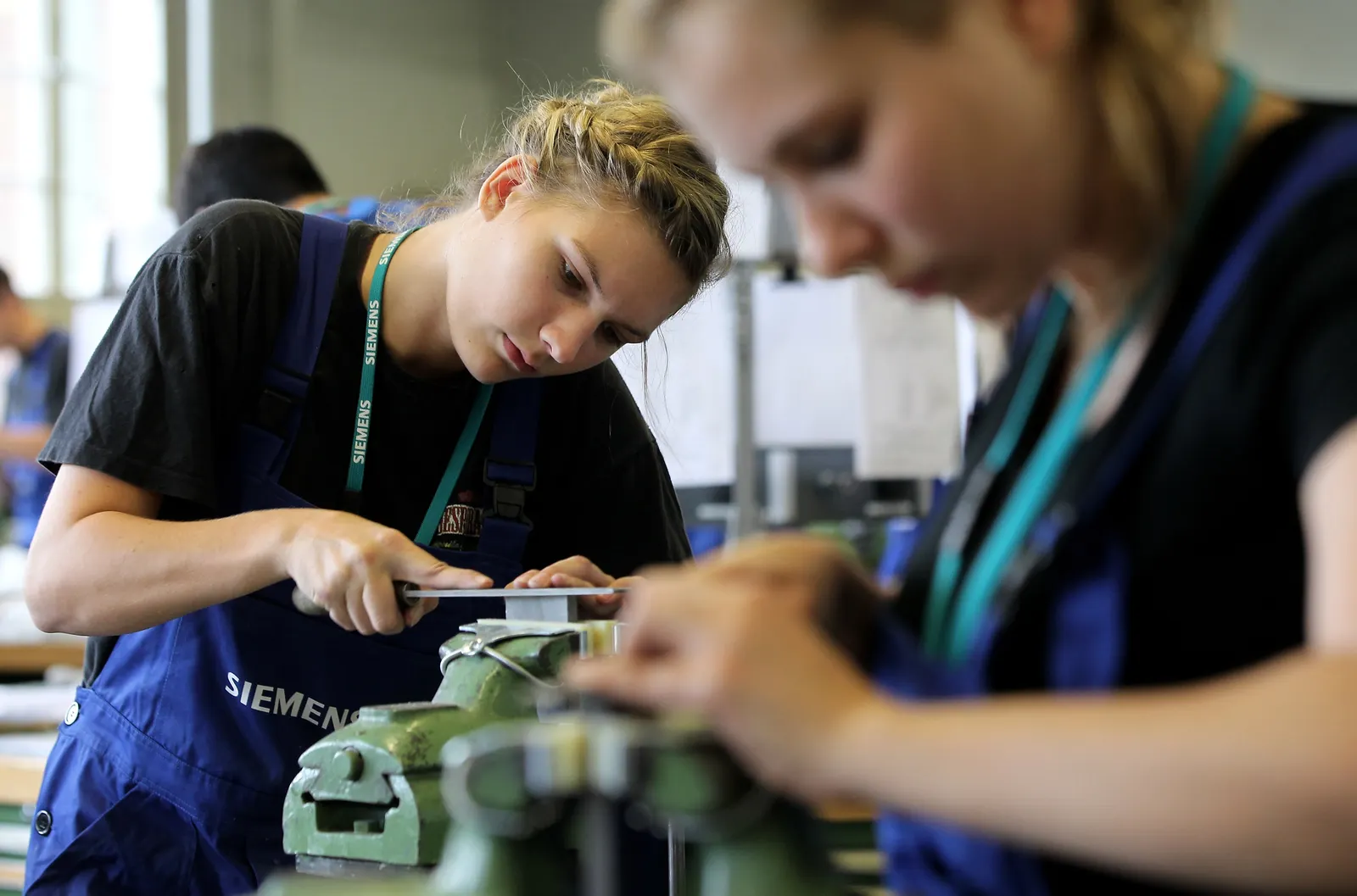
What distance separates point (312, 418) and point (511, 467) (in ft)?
0.78

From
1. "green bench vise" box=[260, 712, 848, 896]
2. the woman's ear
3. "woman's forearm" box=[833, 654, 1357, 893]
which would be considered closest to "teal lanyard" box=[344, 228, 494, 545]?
the woman's ear

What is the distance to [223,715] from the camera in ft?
4.66

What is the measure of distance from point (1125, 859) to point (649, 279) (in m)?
1.03

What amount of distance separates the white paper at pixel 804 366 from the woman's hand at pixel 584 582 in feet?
6.92

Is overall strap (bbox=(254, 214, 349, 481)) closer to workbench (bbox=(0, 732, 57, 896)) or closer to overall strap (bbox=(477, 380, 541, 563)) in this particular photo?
overall strap (bbox=(477, 380, 541, 563))

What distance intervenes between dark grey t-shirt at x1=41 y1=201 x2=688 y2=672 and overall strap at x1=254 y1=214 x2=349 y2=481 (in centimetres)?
1

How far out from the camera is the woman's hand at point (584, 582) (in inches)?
54.5

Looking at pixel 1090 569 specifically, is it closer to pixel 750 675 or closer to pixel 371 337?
pixel 750 675

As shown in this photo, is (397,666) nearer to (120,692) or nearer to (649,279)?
(120,692)

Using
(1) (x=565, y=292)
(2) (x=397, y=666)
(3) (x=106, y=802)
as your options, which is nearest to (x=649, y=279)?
(1) (x=565, y=292)

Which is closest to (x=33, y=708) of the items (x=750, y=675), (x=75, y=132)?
(x=750, y=675)

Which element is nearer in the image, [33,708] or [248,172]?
[33,708]

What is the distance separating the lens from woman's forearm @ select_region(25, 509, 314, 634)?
51.4 inches

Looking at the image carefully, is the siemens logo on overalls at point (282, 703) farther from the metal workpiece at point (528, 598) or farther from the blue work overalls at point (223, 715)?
the metal workpiece at point (528, 598)
